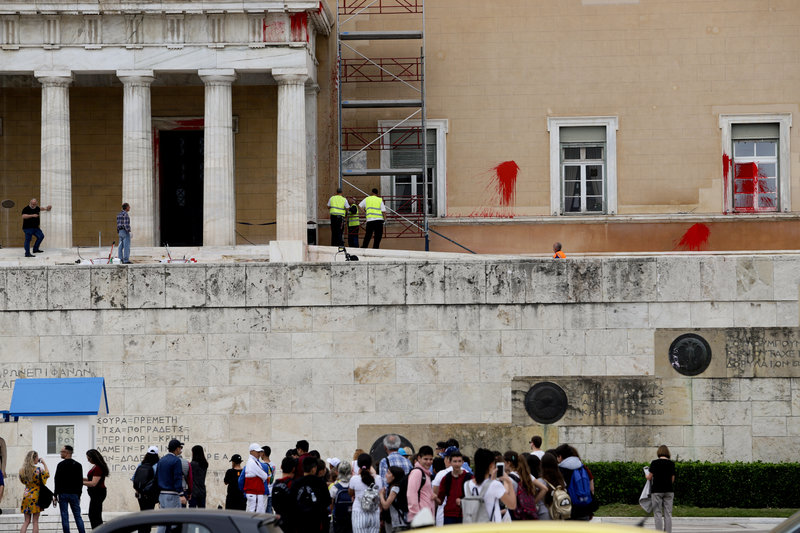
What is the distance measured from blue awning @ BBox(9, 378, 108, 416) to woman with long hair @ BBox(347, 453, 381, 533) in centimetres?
614

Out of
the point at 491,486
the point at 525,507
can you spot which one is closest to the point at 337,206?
the point at 525,507

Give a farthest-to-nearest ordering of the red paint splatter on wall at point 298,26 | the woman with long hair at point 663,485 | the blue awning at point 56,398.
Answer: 1. the red paint splatter on wall at point 298,26
2. the blue awning at point 56,398
3. the woman with long hair at point 663,485

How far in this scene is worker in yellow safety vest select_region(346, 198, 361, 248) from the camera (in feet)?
107

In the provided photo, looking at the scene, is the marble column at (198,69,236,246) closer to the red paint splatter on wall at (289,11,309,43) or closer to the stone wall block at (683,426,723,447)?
the red paint splatter on wall at (289,11,309,43)

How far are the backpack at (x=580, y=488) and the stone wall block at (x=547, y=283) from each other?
8.05 metres

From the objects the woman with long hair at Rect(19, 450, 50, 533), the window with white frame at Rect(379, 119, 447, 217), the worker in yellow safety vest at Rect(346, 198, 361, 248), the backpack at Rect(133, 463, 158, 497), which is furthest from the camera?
the window with white frame at Rect(379, 119, 447, 217)

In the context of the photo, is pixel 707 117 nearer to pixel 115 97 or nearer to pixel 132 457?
pixel 115 97

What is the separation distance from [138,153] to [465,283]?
38.1ft

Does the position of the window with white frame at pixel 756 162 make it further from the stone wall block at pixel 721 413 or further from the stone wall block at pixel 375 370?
the stone wall block at pixel 375 370

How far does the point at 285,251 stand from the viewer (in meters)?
30.6

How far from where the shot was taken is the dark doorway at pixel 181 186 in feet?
119

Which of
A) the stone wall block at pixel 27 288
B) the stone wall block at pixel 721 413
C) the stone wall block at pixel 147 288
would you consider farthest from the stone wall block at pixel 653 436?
the stone wall block at pixel 27 288

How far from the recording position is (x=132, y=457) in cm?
2345

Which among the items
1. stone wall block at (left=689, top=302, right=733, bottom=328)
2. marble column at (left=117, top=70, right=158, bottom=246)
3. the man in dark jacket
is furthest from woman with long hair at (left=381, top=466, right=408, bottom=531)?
marble column at (left=117, top=70, right=158, bottom=246)
